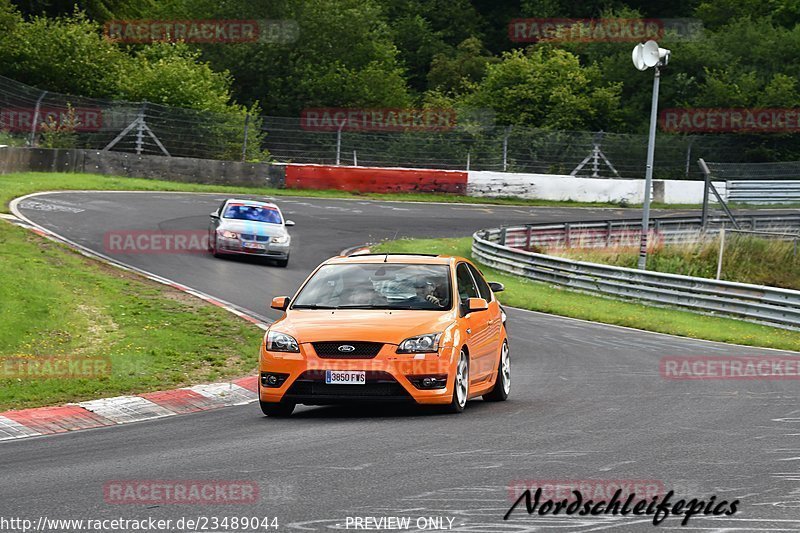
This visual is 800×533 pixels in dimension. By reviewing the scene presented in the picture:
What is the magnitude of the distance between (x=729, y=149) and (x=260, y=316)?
35748 millimetres

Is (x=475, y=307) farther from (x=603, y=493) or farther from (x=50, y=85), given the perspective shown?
(x=50, y=85)

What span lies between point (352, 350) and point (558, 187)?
122 feet

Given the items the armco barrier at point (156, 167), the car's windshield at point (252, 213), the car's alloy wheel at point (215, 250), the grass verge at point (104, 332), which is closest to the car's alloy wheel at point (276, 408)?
the grass verge at point (104, 332)

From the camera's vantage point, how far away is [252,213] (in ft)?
91.8

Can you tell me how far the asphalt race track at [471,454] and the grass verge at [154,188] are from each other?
58.3 feet

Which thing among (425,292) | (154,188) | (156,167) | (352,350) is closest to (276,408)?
(352,350)

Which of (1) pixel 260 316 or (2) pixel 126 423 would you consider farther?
(1) pixel 260 316

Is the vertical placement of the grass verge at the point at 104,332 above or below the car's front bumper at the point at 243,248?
below

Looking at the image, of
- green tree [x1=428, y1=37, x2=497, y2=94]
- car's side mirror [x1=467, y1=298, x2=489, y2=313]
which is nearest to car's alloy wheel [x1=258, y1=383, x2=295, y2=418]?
car's side mirror [x1=467, y1=298, x2=489, y2=313]

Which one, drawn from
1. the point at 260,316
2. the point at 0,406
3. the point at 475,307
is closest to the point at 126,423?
the point at 0,406

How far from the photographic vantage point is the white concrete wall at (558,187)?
46.8 meters

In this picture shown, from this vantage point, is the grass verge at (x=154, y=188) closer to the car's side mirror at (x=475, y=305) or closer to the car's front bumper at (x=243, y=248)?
the car's front bumper at (x=243, y=248)

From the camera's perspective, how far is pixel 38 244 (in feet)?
73.9

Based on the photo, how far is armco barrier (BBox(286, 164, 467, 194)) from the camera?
44.2 m
